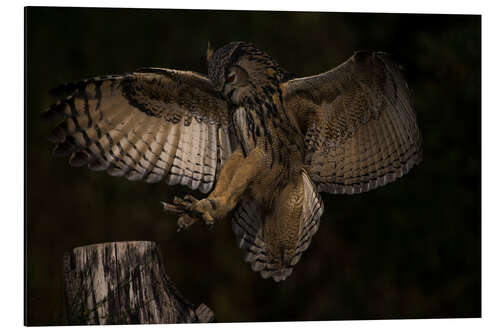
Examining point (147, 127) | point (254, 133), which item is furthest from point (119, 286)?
point (254, 133)

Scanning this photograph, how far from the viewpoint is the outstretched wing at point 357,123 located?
11.1ft

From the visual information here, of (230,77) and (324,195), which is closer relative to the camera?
(230,77)

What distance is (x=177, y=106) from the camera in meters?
3.47

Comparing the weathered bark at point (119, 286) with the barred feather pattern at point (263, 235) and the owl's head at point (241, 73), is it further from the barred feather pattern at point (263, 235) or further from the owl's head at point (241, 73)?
the owl's head at point (241, 73)

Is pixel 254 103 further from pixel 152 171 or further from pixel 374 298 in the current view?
pixel 374 298

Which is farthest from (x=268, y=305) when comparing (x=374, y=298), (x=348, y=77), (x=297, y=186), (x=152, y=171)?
(x=348, y=77)

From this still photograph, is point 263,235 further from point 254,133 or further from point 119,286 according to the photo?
point 119,286

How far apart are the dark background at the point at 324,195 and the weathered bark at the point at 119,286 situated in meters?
0.33

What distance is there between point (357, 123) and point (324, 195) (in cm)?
45

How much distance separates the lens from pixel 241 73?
133 inches

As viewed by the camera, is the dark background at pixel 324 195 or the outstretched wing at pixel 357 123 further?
the dark background at pixel 324 195

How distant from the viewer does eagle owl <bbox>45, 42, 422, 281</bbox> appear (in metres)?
3.36

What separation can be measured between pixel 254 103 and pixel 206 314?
105 cm

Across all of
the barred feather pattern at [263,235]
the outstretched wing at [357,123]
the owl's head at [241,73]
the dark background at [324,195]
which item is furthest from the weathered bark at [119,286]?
the outstretched wing at [357,123]
